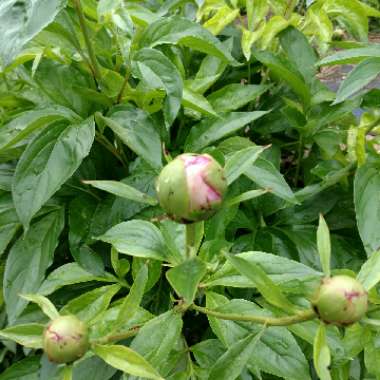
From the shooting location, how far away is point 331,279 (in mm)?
504

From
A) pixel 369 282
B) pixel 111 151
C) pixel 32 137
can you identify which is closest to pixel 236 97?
pixel 111 151

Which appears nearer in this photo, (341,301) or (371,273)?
(341,301)

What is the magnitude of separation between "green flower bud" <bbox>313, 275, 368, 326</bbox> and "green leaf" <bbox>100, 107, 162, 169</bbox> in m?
0.39

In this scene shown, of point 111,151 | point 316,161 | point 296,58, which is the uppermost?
point 296,58

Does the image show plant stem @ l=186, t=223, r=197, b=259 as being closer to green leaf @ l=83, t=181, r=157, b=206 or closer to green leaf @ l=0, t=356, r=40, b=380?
green leaf @ l=83, t=181, r=157, b=206

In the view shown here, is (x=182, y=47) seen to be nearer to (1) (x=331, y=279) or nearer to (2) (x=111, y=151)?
(2) (x=111, y=151)

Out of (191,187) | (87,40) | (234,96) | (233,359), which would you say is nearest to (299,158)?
(234,96)

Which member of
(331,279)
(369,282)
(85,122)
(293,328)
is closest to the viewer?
(331,279)

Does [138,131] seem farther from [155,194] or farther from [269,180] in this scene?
[269,180]

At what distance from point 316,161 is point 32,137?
0.62 meters

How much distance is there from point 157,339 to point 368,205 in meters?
0.47

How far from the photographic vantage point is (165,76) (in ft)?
2.84

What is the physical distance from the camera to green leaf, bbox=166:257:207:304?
1.86 feet

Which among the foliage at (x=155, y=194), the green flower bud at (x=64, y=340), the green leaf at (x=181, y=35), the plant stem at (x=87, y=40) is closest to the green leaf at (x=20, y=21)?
the foliage at (x=155, y=194)
